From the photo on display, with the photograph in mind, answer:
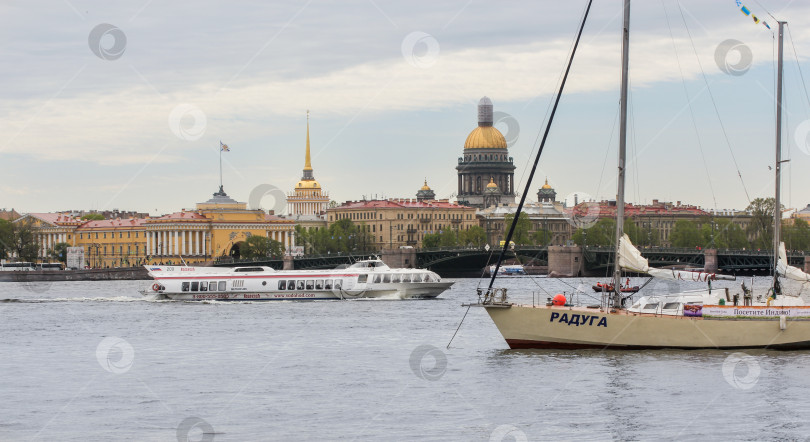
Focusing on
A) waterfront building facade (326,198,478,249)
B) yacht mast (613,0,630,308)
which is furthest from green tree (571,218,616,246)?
yacht mast (613,0,630,308)

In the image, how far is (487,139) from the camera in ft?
550

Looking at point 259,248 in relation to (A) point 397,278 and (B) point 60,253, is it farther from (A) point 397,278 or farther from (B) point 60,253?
(A) point 397,278

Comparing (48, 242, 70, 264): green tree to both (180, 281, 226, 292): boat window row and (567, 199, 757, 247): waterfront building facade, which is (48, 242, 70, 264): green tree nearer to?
(567, 199, 757, 247): waterfront building facade

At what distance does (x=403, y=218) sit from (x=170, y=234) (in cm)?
2918

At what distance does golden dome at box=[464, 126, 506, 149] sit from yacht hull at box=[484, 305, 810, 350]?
141 meters

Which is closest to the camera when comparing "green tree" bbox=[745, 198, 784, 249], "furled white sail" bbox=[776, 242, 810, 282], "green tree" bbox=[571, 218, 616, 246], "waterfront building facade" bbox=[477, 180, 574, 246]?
"furled white sail" bbox=[776, 242, 810, 282]

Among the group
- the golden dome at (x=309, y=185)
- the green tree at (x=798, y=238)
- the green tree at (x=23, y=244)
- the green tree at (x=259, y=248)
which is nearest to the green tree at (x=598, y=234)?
the green tree at (x=798, y=238)

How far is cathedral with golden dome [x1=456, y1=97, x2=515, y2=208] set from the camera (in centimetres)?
16675

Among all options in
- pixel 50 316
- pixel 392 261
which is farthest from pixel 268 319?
pixel 392 261

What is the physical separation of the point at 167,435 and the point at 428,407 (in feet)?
14.0

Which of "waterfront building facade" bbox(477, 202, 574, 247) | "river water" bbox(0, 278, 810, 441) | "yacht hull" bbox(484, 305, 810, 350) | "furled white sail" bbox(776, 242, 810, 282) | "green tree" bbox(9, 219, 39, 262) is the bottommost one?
"river water" bbox(0, 278, 810, 441)

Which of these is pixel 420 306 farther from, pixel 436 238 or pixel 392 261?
pixel 436 238

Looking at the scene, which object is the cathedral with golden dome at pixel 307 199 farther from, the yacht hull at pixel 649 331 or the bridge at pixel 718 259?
the yacht hull at pixel 649 331

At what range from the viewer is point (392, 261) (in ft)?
299
